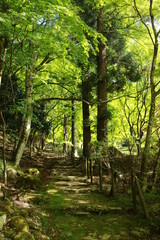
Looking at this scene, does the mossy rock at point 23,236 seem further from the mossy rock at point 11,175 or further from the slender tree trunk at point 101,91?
the slender tree trunk at point 101,91

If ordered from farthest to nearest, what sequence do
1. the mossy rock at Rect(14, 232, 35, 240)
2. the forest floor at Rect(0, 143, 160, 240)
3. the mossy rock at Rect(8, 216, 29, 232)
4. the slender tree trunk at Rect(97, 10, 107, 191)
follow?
the slender tree trunk at Rect(97, 10, 107, 191)
the forest floor at Rect(0, 143, 160, 240)
the mossy rock at Rect(8, 216, 29, 232)
the mossy rock at Rect(14, 232, 35, 240)

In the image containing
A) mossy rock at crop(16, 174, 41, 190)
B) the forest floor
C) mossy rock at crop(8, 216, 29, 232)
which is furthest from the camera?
mossy rock at crop(16, 174, 41, 190)

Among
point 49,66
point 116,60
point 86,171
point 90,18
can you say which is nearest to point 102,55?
point 116,60

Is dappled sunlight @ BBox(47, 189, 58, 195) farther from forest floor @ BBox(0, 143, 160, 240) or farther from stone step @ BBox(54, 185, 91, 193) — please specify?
stone step @ BBox(54, 185, 91, 193)

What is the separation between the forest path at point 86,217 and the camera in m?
4.10

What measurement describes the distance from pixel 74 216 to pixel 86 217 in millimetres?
352

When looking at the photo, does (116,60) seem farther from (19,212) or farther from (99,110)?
(19,212)

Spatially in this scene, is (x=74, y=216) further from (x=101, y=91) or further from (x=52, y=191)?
(x=101, y=91)

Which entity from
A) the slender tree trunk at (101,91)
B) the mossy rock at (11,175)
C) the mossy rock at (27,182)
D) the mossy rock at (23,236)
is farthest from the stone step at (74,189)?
the mossy rock at (23,236)

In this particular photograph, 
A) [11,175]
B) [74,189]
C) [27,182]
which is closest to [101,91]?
[74,189]

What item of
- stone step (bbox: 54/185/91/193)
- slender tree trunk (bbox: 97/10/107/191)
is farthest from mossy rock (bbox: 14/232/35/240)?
slender tree trunk (bbox: 97/10/107/191)

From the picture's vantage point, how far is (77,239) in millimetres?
3914

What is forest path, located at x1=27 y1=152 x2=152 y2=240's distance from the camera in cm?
410

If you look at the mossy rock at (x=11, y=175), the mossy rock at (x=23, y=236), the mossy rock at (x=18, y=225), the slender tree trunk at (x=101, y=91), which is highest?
the slender tree trunk at (x=101, y=91)
